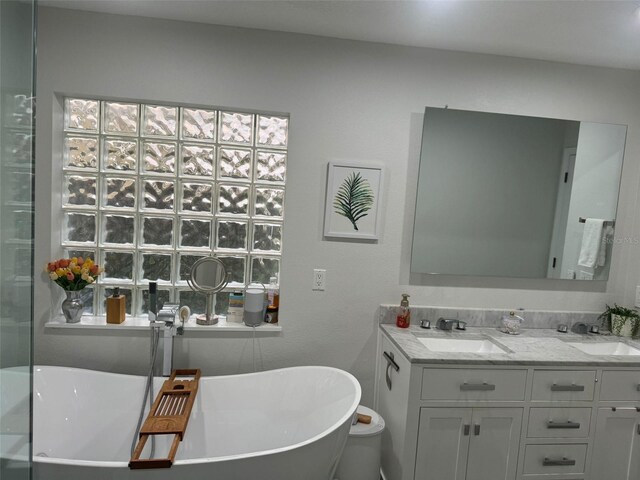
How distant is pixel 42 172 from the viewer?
2.15 metres

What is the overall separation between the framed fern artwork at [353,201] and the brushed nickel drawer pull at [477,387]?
0.90 m

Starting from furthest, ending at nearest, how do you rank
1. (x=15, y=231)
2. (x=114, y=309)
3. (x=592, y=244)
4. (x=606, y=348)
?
(x=592, y=244) < (x=606, y=348) < (x=114, y=309) < (x=15, y=231)

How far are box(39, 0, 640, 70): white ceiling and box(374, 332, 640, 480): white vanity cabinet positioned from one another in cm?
158

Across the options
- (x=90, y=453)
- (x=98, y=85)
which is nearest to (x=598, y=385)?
(x=90, y=453)

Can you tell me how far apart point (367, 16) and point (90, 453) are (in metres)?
2.50

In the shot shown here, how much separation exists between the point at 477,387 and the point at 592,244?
1.26m

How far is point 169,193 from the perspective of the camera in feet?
7.73

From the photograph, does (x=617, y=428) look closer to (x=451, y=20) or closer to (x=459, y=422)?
(x=459, y=422)

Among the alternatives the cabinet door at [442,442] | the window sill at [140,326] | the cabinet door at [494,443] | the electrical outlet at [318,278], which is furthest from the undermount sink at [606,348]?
the window sill at [140,326]

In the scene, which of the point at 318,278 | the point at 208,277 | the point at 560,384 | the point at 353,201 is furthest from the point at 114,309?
the point at 560,384

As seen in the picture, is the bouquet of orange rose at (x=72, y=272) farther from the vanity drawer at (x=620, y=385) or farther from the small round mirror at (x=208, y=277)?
the vanity drawer at (x=620, y=385)

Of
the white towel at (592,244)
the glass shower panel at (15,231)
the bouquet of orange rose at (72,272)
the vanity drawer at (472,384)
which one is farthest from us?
the white towel at (592,244)

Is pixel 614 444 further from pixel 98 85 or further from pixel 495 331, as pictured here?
pixel 98 85

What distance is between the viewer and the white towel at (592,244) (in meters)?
2.45
